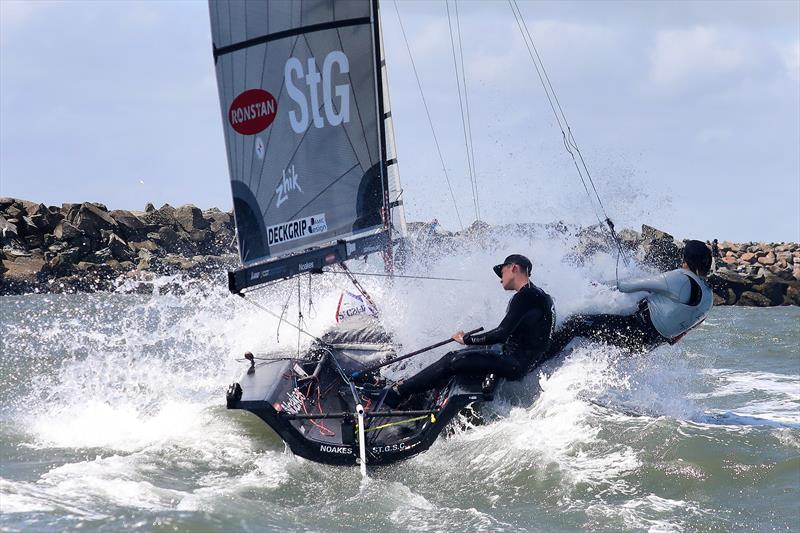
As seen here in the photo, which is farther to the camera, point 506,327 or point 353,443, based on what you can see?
point 506,327

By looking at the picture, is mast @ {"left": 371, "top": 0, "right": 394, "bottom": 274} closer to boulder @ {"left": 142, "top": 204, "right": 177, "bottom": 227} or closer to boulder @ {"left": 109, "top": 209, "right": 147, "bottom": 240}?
boulder @ {"left": 109, "top": 209, "right": 147, "bottom": 240}

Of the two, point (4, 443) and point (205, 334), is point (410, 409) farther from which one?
point (205, 334)

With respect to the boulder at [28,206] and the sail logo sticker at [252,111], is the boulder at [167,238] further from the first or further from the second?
the sail logo sticker at [252,111]

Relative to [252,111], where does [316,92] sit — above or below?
above

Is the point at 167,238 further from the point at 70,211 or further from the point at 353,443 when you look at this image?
the point at 353,443

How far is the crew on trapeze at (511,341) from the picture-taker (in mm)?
7332

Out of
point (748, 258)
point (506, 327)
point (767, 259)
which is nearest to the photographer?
point (506, 327)

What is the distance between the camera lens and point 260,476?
6871 mm

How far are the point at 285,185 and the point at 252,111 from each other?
0.65 m

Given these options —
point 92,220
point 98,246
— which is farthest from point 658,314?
point 92,220

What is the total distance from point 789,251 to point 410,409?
26.2 metres

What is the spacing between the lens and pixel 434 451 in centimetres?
746

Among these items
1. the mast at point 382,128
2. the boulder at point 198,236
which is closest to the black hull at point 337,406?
the mast at point 382,128

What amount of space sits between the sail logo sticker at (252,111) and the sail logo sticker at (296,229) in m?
0.79
